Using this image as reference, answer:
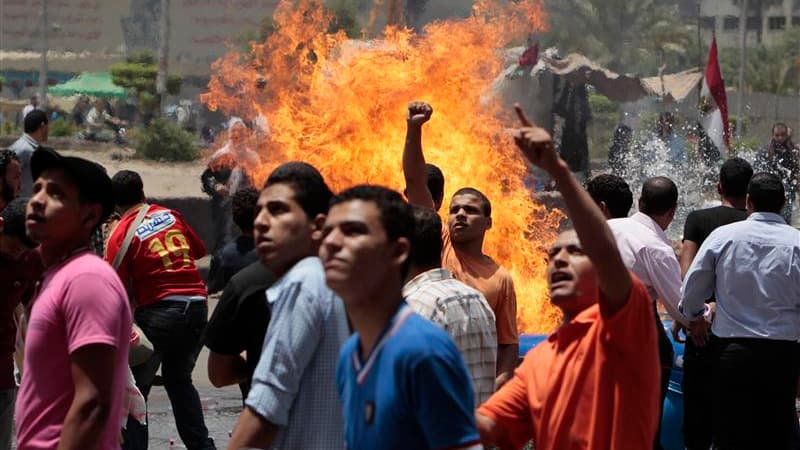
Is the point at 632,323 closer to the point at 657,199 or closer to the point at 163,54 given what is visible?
the point at 657,199

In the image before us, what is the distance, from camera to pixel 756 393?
6.93m

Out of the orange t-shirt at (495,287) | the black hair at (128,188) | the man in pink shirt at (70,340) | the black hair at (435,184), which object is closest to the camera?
the man in pink shirt at (70,340)

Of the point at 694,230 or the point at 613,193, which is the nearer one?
the point at 613,193

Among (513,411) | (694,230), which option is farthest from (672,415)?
(513,411)

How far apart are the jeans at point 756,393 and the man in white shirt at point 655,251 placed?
0.97ft

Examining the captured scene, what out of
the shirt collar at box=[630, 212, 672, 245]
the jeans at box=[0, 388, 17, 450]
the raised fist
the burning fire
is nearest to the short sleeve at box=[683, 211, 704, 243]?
the shirt collar at box=[630, 212, 672, 245]

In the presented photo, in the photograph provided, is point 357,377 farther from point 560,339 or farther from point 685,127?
point 685,127

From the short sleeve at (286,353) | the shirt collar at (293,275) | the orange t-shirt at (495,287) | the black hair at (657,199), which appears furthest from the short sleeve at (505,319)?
the short sleeve at (286,353)

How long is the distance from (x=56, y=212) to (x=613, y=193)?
10.9 feet

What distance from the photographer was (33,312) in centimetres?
407

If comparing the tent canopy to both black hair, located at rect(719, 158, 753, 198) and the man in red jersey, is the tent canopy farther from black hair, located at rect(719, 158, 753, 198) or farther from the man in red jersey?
black hair, located at rect(719, 158, 753, 198)

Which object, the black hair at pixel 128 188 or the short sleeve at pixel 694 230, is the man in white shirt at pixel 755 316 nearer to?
the short sleeve at pixel 694 230

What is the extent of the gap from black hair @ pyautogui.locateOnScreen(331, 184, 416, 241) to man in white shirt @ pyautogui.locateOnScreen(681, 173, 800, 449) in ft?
12.1

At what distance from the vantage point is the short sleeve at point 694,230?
25.5 feet
